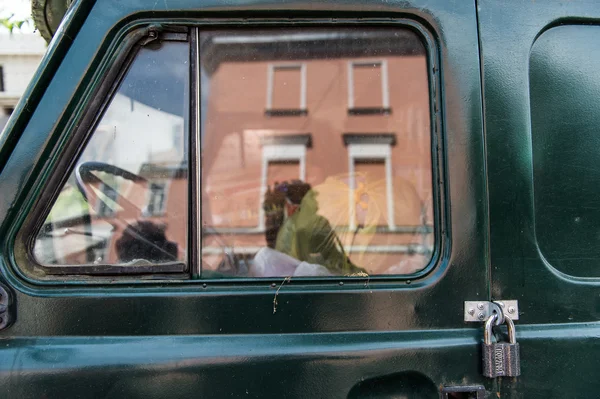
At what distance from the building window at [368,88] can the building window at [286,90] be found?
0.18 m

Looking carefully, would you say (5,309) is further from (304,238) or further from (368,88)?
(368,88)

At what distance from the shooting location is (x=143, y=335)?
1125 millimetres

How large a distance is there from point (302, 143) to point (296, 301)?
1.79 m

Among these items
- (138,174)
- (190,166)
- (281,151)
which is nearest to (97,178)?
(138,174)

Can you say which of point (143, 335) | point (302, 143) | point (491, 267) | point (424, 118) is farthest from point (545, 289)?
point (302, 143)

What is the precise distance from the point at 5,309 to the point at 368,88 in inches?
54.5

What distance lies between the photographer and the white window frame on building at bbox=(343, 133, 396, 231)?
1909mm

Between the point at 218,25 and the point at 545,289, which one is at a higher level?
the point at 218,25

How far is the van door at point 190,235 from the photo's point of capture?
1.10 meters

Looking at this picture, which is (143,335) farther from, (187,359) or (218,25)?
(218,25)

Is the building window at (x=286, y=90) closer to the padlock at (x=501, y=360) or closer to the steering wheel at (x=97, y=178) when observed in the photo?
the steering wheel at (x=97, y=178)

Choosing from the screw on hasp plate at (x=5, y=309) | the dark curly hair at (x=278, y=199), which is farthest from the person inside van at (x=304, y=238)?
the screw on hasp plate at (x=5, y=309)

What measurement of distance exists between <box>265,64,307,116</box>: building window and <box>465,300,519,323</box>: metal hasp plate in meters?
0.90

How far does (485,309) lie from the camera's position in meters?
1.15
